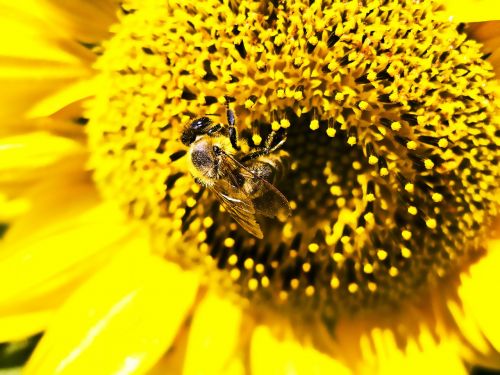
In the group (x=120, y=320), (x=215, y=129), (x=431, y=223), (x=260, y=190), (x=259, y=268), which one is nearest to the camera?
(x=260, y=190)

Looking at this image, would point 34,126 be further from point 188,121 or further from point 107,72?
point 188,121

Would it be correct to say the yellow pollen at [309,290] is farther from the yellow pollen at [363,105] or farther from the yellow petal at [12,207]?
the yellow petal at [12,207]

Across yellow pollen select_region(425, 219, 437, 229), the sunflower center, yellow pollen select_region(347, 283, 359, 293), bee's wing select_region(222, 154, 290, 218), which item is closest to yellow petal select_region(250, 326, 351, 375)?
the sunflower center

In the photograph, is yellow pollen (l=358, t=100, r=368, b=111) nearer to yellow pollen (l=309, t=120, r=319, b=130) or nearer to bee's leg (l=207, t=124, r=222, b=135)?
yellow pollen (l=309, t=120, r=319, b=130)

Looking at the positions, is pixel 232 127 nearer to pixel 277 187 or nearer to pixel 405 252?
pixel 277 187

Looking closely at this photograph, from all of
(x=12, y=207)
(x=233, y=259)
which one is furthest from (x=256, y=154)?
(x=12, y=207)

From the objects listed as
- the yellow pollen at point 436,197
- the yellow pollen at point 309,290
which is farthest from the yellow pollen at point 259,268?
the yellow pollen at point 436,197

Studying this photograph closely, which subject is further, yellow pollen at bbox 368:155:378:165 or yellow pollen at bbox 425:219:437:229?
yellow pollen at bbox 425:219:437:229
